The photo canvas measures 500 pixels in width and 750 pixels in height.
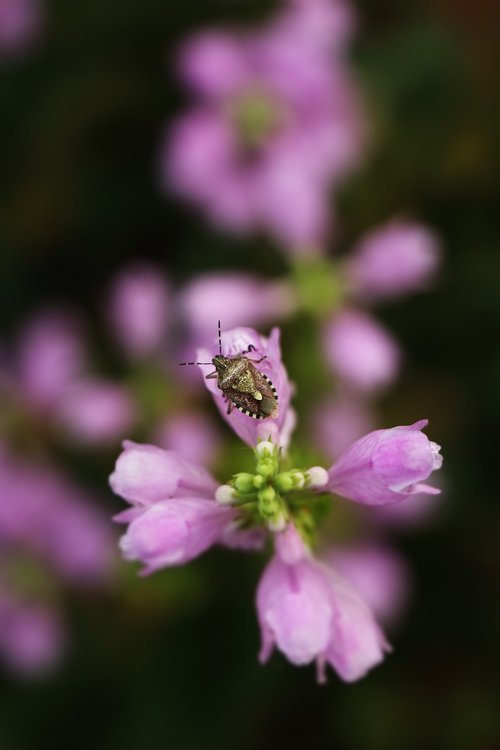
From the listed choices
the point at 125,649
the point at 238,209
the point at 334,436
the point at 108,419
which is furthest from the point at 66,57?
the point at 125,649

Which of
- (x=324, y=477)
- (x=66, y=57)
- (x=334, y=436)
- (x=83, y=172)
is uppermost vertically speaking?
(x=66, y=57)

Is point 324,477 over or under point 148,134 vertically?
under

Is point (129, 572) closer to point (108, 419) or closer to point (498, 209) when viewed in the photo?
point (108, 419)

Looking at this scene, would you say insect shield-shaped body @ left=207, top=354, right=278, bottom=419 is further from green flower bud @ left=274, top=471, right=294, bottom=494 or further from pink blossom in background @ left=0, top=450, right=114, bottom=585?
pink blossom in background @ left=0, top=450, right=114, bottom=585

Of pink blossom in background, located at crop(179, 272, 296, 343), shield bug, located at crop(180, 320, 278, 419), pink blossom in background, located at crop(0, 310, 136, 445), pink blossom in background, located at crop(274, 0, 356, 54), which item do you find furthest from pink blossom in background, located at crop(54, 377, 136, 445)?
shield bug, located at crop(180, 320, 278, 419)

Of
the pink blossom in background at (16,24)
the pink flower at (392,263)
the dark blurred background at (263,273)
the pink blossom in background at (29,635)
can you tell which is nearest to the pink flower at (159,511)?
the pink flower at (392,263)

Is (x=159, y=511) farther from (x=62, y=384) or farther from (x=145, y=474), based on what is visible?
(x=62, y=384)

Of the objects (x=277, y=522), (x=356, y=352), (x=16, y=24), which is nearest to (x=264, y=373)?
(x=277, y=522)
